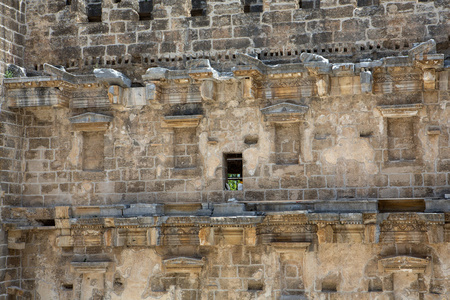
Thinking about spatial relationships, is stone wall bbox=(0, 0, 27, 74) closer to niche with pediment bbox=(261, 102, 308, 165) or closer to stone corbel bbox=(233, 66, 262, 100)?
stone corbel bbox=(233, 66, 262, 100)

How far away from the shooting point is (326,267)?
13414 millimetres

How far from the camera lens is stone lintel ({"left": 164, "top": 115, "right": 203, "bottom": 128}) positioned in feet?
45.9

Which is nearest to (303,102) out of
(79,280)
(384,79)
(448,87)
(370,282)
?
(384,79)

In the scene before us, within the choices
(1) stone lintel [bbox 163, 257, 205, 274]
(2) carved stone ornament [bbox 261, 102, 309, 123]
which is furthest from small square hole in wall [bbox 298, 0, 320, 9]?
(1) stone lintel [bbox 163, 257, 205, 274]

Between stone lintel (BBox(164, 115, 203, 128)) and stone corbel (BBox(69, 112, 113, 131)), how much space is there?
1.21 metres

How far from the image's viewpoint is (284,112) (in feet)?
44.9

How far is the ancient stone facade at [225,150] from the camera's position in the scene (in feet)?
43.2

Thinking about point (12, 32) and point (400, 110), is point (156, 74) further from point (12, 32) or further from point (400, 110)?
point (400, 110)

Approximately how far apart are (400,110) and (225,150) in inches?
128

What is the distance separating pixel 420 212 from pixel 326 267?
194 centimetres

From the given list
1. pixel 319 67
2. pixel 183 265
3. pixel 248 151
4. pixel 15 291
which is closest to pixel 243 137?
pixel 248 151

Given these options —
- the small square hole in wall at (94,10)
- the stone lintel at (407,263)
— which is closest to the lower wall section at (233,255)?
the stone lintel at (407,263)

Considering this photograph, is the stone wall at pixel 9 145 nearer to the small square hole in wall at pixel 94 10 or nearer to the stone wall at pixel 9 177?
the stone wall at pixel 9 177

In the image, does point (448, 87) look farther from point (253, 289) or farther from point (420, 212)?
point (253, 289)
